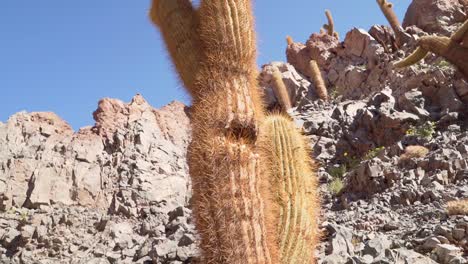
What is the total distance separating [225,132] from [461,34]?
10392mm

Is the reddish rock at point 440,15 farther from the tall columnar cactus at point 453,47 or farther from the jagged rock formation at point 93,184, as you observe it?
the jagged rock formation at point 93,184

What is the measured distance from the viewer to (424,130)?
1162cm

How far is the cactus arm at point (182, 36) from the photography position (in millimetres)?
2547

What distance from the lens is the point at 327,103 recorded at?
1817 cm

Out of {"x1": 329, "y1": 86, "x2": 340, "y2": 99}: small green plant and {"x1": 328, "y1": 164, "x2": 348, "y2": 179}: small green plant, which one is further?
{"x1": 329, "y1": 86, "x2": 340, "y2": 99}: small green plant

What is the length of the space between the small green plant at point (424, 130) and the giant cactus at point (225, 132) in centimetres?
1013

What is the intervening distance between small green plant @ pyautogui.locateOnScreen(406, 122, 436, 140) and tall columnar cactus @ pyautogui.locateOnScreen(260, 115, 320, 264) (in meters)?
8.46

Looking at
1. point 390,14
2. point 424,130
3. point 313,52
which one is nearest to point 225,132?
point 424,130

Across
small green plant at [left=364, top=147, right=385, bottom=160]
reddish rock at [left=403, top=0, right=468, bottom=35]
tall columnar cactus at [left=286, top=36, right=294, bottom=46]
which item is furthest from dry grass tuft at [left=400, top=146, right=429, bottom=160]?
tall columnar cactus at [left=286, top=36, right=294, bottom=46]

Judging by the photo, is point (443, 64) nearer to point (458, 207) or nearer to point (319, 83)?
point (319, 83)

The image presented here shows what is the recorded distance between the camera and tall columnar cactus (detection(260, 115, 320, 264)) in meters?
3.15

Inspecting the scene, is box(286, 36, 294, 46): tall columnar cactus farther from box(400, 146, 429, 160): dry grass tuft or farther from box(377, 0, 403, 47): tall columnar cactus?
box(400, 146, 429, 160): dry grass tuft

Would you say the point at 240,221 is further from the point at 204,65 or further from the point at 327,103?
the point at 327,103

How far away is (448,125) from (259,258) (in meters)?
11.3
